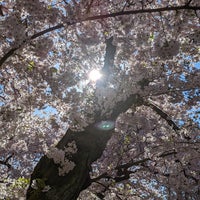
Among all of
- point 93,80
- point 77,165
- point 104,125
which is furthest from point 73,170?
point 93,80

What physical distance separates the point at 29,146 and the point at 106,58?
45.1 ft

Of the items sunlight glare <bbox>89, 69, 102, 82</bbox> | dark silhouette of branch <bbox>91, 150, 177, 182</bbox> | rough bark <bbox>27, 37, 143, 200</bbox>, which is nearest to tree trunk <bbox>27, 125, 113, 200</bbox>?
rough bark <bbox>27, 37, 143, 200</bbox>

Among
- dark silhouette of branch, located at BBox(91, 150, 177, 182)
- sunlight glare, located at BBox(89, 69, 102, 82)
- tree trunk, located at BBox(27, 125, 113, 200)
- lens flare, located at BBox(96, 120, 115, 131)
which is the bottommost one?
tree trunk, located at BBox(27, 125, 113, 200)

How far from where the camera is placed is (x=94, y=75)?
32.5 ft

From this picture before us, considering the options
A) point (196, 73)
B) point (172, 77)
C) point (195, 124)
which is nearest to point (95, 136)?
point (172, 77)

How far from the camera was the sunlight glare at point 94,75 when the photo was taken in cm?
939

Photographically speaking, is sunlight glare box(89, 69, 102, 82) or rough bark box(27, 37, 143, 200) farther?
sunlight glare box(89, 69, 102, 82)

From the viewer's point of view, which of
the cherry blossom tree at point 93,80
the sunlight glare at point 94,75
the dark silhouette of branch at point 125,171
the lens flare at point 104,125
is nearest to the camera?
the cherry blossom tree at point 93,80

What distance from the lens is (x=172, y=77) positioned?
8.88m

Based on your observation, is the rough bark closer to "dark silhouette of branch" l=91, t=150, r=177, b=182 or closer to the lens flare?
the lens flare

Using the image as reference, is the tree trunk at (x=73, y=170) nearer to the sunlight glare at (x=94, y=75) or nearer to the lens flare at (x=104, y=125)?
the lens flare at (x=104, y=125)

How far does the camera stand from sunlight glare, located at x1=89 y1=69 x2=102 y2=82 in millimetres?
9391

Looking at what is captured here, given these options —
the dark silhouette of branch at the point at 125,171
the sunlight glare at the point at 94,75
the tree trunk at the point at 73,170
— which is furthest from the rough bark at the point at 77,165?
the dark silhouette of branch at the point at 125,171

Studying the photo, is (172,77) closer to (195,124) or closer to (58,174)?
(195,124)
